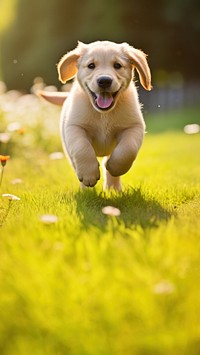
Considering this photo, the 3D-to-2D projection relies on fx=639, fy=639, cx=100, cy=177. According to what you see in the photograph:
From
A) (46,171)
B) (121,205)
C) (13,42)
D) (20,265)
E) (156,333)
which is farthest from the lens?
(13,42)

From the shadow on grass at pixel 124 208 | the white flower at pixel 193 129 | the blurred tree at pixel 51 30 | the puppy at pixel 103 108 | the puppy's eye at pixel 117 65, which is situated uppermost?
the puppy's eye at pixel 117 65

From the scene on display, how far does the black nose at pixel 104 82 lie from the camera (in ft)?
13.2

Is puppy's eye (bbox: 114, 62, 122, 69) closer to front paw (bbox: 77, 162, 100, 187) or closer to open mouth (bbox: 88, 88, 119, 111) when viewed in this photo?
open mouth (bbox: 88, 88, 119, 111)

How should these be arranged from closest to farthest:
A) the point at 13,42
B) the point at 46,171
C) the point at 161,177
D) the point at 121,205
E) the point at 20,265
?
the point at 20,265 < the point at 121,205 < the point at 161,177 < the point at 46,171 < the point at 13,42

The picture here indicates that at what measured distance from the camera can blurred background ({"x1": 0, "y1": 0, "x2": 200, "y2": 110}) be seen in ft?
70.3

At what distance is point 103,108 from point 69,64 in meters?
0.58

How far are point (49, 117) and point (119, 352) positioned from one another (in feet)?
28.0

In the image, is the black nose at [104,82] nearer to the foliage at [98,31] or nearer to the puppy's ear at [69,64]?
the puppy's ear at [69,64]

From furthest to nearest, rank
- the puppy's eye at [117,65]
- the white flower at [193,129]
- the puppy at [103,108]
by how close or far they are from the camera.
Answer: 1. the white flower at [193,129]
2. the puppy's eye at [117,65]
3. the puppy at [103,108]

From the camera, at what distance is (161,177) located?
232 inches

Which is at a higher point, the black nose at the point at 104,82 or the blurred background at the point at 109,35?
the black nose at the point at 104,82

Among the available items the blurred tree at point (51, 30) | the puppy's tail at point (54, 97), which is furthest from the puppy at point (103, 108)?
the blurred tree at point (51, 30)

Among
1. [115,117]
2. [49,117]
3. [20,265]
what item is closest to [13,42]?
[49,117]

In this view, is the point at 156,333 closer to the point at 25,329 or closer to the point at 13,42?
the point at 25,329
